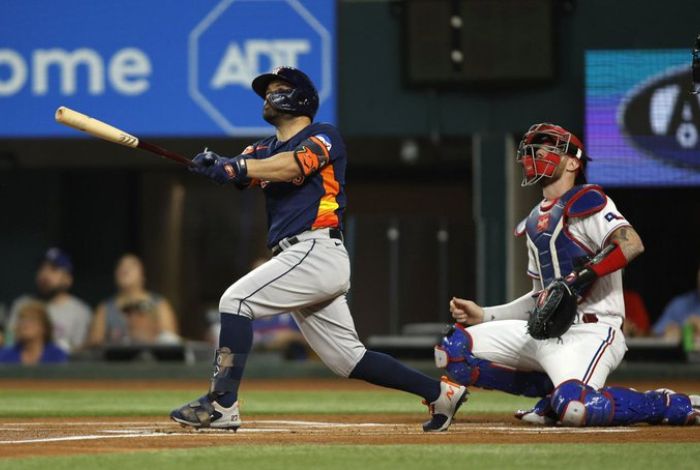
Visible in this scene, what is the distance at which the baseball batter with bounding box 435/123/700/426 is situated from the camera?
667 centimetres

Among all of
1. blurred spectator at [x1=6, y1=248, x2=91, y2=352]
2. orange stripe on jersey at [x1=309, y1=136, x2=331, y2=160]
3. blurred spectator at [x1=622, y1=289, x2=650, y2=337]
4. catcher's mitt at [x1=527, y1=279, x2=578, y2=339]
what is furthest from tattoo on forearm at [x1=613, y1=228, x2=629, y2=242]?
blurred spectator at [x1=6, y1=248, x2=91, y2=352]

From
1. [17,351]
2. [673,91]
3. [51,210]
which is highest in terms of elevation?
[673,91]

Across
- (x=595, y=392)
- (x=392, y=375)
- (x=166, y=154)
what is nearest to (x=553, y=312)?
(x=595, y=392)

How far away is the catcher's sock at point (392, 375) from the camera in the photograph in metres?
6.48

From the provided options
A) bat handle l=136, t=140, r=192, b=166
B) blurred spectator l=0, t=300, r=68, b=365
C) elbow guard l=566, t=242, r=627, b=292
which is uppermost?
bat handle l=136, t=140, r=192, b=166

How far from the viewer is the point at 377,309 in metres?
14.3

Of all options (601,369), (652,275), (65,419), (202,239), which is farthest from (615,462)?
(202,239)

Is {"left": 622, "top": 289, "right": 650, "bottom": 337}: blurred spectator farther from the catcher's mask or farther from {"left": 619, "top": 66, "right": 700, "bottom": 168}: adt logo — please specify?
the catcher's mask

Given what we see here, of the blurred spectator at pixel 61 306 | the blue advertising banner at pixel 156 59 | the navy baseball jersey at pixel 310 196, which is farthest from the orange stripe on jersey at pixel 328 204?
the blurred spectator at pixel 61 306

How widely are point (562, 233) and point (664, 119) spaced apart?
5898 mm

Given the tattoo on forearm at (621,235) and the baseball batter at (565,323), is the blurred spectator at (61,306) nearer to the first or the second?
the baseball batter at (565,323)

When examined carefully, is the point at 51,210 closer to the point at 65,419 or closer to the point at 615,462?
the point at 65,419

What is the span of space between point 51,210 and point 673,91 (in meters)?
7.49

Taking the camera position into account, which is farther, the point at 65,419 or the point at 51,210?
the point at 51,210
